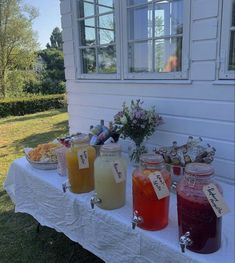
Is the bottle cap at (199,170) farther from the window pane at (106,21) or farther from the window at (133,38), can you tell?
the window pane at (106,21)

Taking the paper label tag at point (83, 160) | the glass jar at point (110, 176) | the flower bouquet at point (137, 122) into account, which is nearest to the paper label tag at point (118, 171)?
the glass jar at point (110, 176)

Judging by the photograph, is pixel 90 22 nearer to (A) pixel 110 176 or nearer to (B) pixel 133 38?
(B) pixel 133 38

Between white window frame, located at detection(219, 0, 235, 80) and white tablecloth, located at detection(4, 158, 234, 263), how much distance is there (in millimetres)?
610

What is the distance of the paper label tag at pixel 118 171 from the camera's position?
4.04 ft

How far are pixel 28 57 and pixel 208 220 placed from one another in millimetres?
12358

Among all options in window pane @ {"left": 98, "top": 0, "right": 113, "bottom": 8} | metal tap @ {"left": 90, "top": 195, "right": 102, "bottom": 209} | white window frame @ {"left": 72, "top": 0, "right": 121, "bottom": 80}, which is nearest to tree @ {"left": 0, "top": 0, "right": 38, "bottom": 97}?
white window frame @ {"left": 72, "top": 0, "right": 121, "bottom": 80}

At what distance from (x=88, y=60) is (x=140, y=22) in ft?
2.20

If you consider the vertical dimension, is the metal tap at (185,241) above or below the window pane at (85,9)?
below

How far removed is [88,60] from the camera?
245cm

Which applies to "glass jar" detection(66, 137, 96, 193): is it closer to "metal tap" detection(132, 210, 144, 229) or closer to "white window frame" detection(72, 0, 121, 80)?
"metal tap" detection(132, 210, 144, 229)

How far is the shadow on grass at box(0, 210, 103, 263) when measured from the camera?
2039 millimetres

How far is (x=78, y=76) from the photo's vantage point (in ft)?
8.24

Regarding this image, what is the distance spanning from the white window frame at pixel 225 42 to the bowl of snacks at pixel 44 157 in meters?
1.13

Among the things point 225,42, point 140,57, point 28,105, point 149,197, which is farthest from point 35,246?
point 28,105
